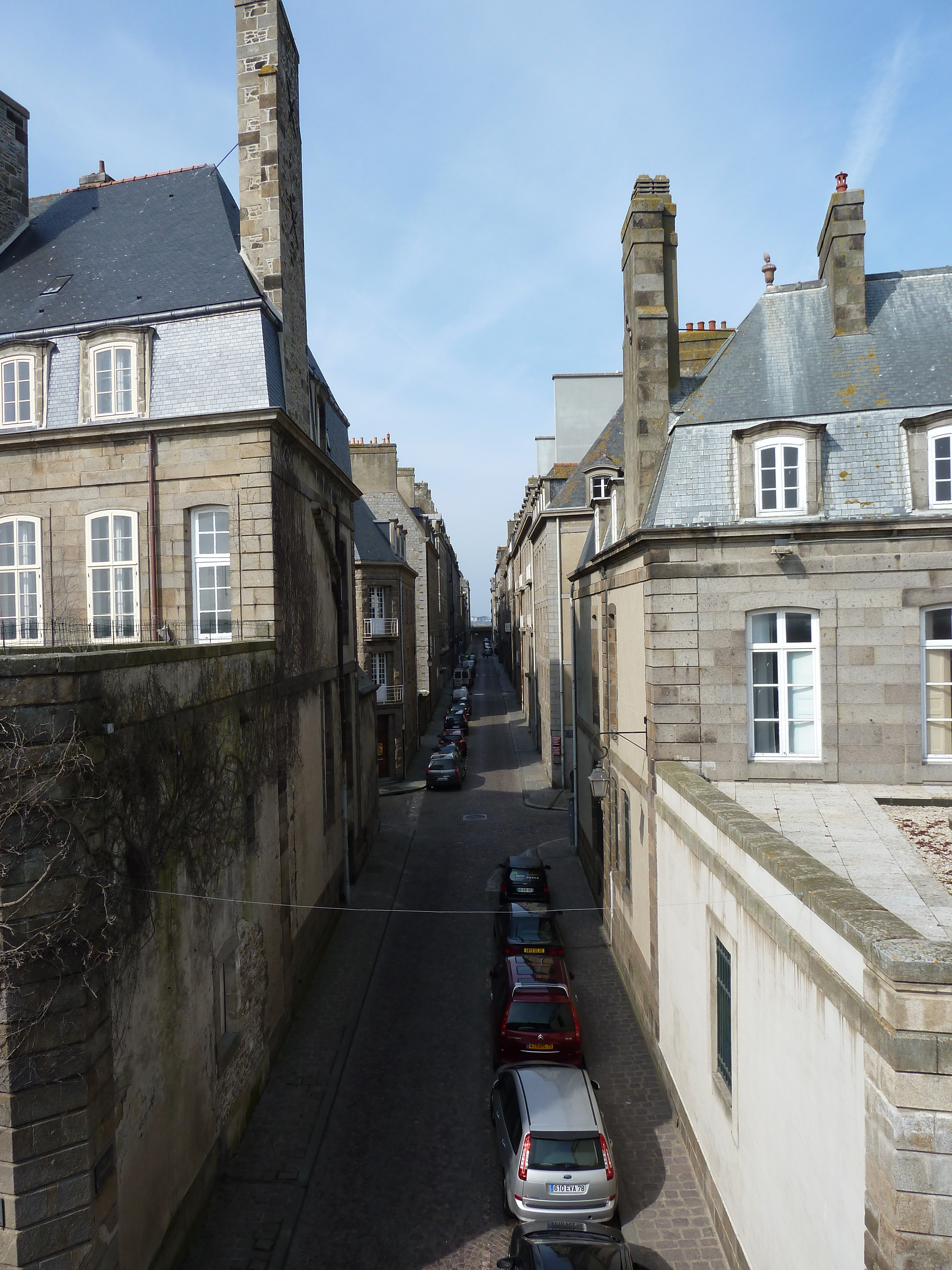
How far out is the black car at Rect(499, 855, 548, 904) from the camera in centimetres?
1778

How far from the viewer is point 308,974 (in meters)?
15.2

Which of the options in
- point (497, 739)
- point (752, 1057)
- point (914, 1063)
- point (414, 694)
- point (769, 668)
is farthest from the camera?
point (497, 739)

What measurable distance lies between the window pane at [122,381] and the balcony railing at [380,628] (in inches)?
714

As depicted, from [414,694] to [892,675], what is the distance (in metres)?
29.5

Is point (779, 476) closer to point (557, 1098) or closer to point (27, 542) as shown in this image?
point (557, 1098)

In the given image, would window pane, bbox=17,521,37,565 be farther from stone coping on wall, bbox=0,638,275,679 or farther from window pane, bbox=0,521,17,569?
stone coping on wall, bbox=0,638,275,679

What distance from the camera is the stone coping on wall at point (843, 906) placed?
491 centimetres

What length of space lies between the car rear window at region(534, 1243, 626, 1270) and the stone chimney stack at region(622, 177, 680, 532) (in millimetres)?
9894

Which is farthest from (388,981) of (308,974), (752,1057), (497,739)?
(497,739)

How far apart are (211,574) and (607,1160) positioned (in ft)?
35.5

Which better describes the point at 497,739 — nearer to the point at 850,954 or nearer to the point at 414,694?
the point at 414,694

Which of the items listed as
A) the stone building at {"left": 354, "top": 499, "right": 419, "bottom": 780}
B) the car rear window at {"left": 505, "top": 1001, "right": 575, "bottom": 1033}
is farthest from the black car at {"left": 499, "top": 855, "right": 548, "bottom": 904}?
the stone building at {"left": 354, "top": 499, "right": 419, "bottom": 780}

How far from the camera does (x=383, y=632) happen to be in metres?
32.6

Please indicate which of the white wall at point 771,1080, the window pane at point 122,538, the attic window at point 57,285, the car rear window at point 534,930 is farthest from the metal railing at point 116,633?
the white wall at point 771,1080
